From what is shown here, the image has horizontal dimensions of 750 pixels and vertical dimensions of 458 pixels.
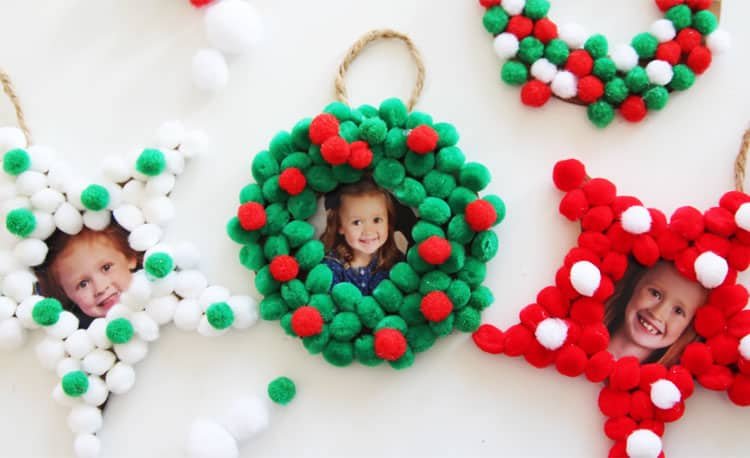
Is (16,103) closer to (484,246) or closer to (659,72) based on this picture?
(484,246)

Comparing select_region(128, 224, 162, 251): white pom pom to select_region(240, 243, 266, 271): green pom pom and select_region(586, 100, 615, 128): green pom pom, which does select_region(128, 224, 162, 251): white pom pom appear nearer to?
select_region(240, 243, 266, 271): green pom pom

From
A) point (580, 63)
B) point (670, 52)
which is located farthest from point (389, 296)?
point (670, 52)

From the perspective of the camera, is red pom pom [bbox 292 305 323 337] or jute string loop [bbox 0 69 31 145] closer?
red pom pom [bbox 292 305 323 337]

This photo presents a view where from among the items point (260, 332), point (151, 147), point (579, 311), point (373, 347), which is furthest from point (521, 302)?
point (151, 147)

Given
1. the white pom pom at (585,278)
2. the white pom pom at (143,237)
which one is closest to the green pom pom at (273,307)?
the white pom pom at (143,237)

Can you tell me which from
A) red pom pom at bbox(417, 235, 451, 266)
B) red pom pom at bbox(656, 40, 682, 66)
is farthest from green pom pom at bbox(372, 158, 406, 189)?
red pom pom at bbox(656, 40, 682, 66)

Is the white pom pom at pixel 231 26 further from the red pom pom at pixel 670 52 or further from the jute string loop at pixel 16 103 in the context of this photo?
the red pom pom at pixel 670 52

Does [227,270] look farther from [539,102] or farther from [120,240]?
[539,102]

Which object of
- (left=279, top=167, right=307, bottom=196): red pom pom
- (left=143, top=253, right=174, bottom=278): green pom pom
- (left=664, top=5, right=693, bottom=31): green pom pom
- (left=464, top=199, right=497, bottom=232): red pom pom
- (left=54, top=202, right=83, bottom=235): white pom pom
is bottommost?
(left=143, top=253, right=174, bottom=278): green pom pom
